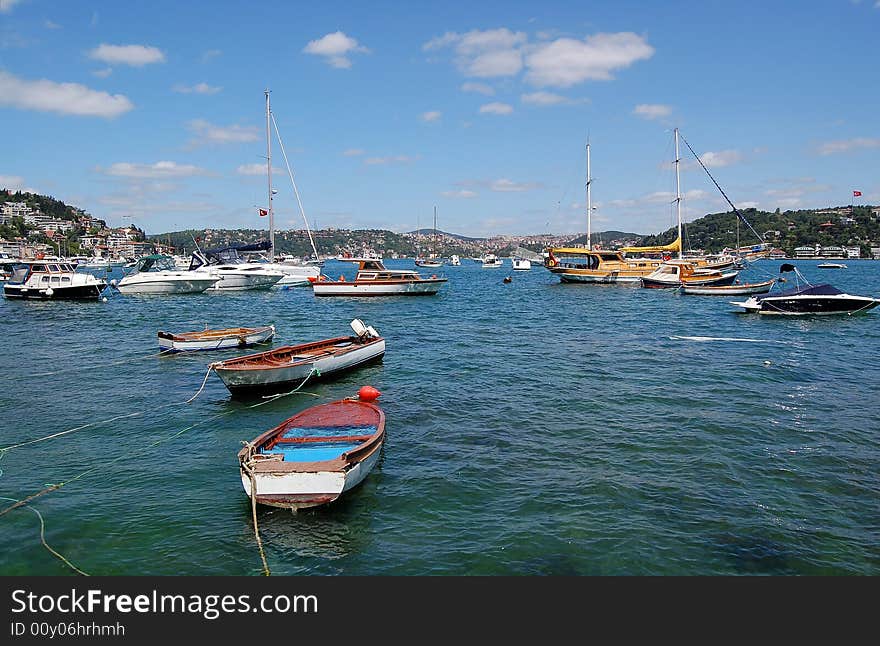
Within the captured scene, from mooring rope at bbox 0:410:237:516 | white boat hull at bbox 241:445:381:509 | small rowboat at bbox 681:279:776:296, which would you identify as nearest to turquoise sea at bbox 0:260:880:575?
mooring rope at bbox 0:410:237:516

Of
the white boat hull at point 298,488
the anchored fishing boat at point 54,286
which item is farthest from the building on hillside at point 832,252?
the white boat hull at point 298,488

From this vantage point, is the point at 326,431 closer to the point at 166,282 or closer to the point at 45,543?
the point at 45,543

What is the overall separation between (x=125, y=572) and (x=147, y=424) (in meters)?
7.73

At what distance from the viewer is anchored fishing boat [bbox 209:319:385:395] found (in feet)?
56.7

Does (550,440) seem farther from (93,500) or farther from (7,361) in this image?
(7,361)

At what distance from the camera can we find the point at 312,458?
10.7 m

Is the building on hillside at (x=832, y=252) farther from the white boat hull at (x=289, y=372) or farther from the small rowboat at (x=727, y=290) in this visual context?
the white boat hull at (x=289, y=372)

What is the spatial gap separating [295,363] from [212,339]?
914 cm

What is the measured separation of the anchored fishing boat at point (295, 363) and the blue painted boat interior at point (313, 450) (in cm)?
650

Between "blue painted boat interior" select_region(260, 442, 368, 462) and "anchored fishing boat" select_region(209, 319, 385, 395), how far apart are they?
650cm

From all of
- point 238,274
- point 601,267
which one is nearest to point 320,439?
point 238,274

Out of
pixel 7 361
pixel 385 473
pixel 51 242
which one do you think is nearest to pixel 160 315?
pixel 7 361

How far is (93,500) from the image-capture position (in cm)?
1038

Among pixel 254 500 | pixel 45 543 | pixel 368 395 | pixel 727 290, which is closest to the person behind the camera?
pixel 45 543
